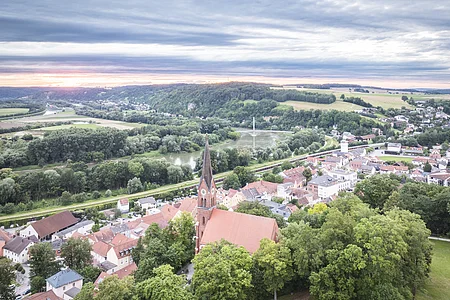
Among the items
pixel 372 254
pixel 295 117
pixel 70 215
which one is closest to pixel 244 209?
pixel 372 254

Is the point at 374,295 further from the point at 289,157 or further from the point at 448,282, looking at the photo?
the point at 289,157

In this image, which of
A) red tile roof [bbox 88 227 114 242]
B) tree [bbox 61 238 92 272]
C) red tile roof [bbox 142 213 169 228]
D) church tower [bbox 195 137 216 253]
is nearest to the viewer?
church tower [bbox 195 137 216 253]

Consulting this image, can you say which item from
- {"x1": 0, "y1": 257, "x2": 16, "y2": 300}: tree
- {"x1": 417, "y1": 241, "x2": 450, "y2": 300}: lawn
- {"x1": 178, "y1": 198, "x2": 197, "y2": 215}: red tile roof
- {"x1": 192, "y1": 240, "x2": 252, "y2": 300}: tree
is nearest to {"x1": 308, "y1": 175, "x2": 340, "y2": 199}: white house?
{"x1": 178, "y1": 198, "x2": 197, "y2": 215}: red tile roof

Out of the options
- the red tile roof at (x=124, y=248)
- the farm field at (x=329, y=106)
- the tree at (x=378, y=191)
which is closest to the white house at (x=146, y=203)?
the red tile roof at (x=124, y=248)

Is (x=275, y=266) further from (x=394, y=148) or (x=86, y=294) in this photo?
(x=394, y=148)

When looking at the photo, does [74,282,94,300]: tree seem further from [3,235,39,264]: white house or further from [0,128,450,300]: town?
[3,235,39,264]: white house

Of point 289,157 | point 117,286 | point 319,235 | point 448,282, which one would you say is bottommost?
point 289,157
